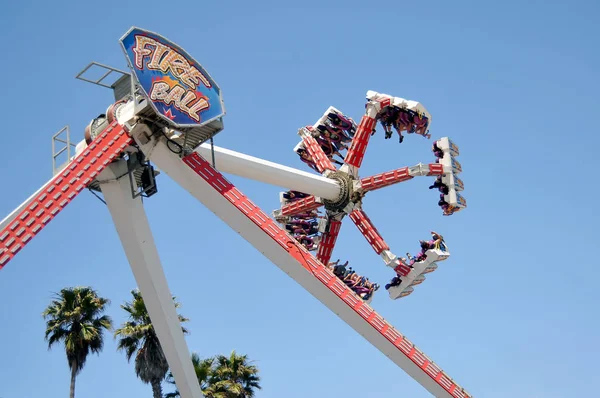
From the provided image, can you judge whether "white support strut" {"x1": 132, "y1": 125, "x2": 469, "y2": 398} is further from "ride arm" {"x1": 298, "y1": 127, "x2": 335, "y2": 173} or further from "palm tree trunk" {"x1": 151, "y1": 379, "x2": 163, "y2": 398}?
"ride arm" {"x1": 298, "y1": 127, "x2": 335, "y2": 173}

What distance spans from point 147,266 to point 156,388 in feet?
33.5

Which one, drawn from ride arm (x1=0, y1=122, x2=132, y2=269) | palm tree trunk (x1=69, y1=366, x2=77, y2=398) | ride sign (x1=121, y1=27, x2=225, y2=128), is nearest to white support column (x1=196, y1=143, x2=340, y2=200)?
ride sign (x1=121, y1=27, x2=225, y2=128)

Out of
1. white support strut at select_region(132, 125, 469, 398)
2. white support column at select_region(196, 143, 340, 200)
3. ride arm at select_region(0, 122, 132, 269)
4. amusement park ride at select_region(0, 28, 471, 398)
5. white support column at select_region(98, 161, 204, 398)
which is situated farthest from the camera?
white support column at select_region(196, 143, 340, 200)

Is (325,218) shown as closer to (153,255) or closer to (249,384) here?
(249,384)

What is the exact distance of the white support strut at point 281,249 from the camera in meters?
28.7

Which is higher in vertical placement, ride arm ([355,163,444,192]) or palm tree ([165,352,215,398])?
ride arm ([355,163,444,192])

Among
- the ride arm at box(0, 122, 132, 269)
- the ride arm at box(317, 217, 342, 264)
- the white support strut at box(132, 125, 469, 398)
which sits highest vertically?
the ride arm at box(317, 217, 342, 264)

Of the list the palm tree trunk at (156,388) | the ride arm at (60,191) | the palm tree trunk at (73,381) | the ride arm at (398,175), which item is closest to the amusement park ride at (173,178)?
the ride arm at (60,191)

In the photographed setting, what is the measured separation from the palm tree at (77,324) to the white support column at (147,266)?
9391 mm

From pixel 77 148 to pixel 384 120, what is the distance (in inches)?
586

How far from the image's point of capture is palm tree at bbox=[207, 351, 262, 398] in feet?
129

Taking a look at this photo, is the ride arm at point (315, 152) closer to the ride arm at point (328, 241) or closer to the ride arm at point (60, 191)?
the ride arm at point (328, 241)

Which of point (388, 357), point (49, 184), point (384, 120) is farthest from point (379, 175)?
point (49, 184)

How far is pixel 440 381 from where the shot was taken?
32.3 meters
